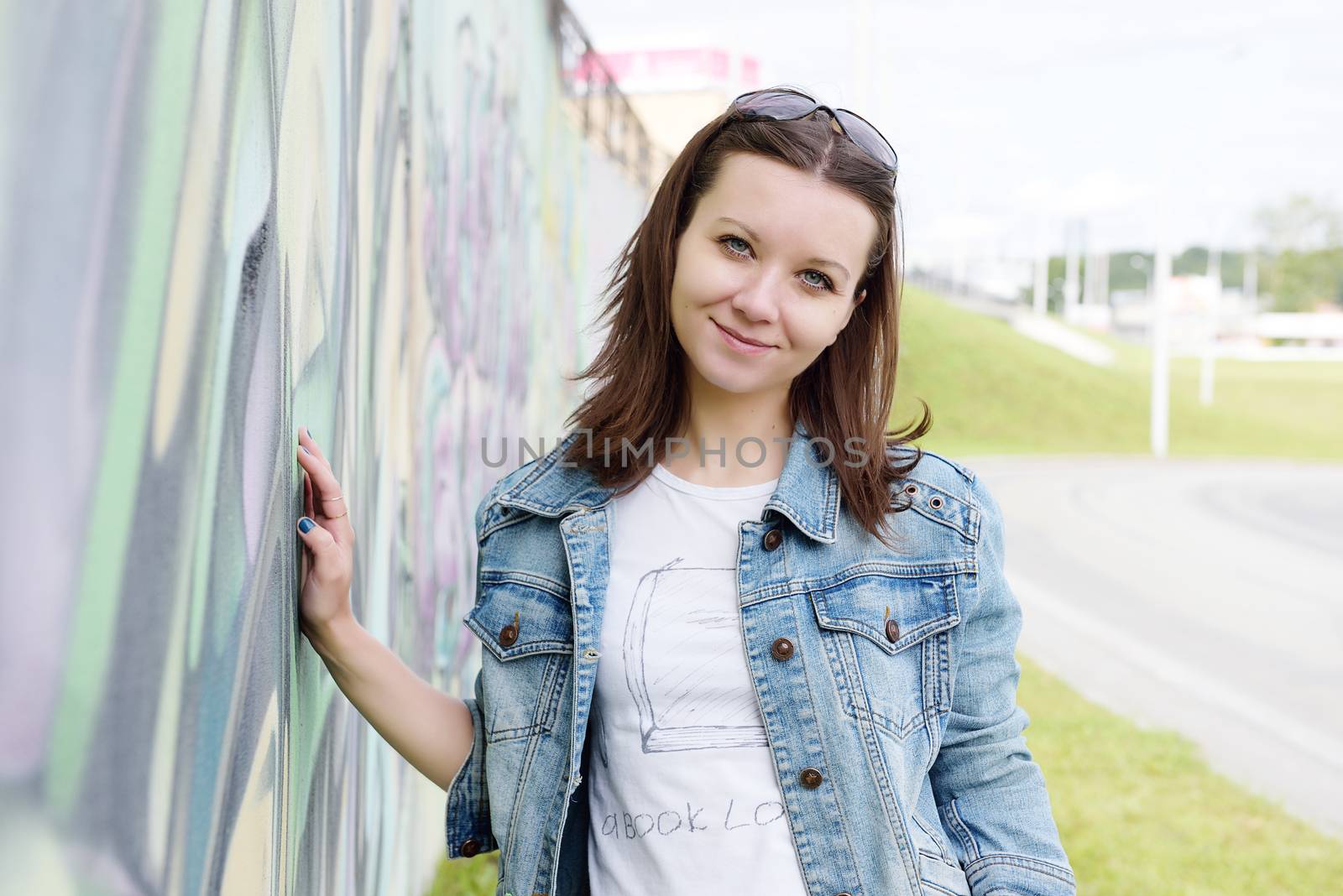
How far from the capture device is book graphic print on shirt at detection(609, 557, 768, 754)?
172cm

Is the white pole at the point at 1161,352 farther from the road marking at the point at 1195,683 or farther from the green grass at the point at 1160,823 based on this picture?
the green grass at the point at 1160,823

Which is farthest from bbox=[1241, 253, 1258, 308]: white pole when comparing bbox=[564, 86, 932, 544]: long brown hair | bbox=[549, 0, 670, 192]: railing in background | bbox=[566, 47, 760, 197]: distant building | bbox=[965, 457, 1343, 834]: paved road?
bbox=[564, 86, 932, 544]: long brown hair

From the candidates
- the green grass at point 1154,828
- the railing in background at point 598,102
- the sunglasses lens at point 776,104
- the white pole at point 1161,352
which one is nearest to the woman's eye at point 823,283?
the sunglasses lens at point 776,104

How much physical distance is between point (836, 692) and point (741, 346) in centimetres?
53

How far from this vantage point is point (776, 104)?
1840 millimetres

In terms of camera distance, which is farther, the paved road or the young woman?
the paved road

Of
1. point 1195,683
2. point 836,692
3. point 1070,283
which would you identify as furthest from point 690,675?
point 1070,283

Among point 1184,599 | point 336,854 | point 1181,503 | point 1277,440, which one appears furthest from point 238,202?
point 1277,440

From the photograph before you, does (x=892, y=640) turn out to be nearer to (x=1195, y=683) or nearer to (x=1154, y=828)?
(x=1154, y=828)

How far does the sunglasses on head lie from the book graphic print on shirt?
692mm

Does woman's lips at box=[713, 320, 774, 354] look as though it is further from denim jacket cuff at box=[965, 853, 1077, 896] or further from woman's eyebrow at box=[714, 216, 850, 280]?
denim jacket cuff at box=[965, 853, 1077, 896]

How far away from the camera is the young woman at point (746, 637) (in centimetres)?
170

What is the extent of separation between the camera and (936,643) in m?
1.79

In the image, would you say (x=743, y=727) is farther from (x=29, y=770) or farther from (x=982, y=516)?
(x=29, y=770)
